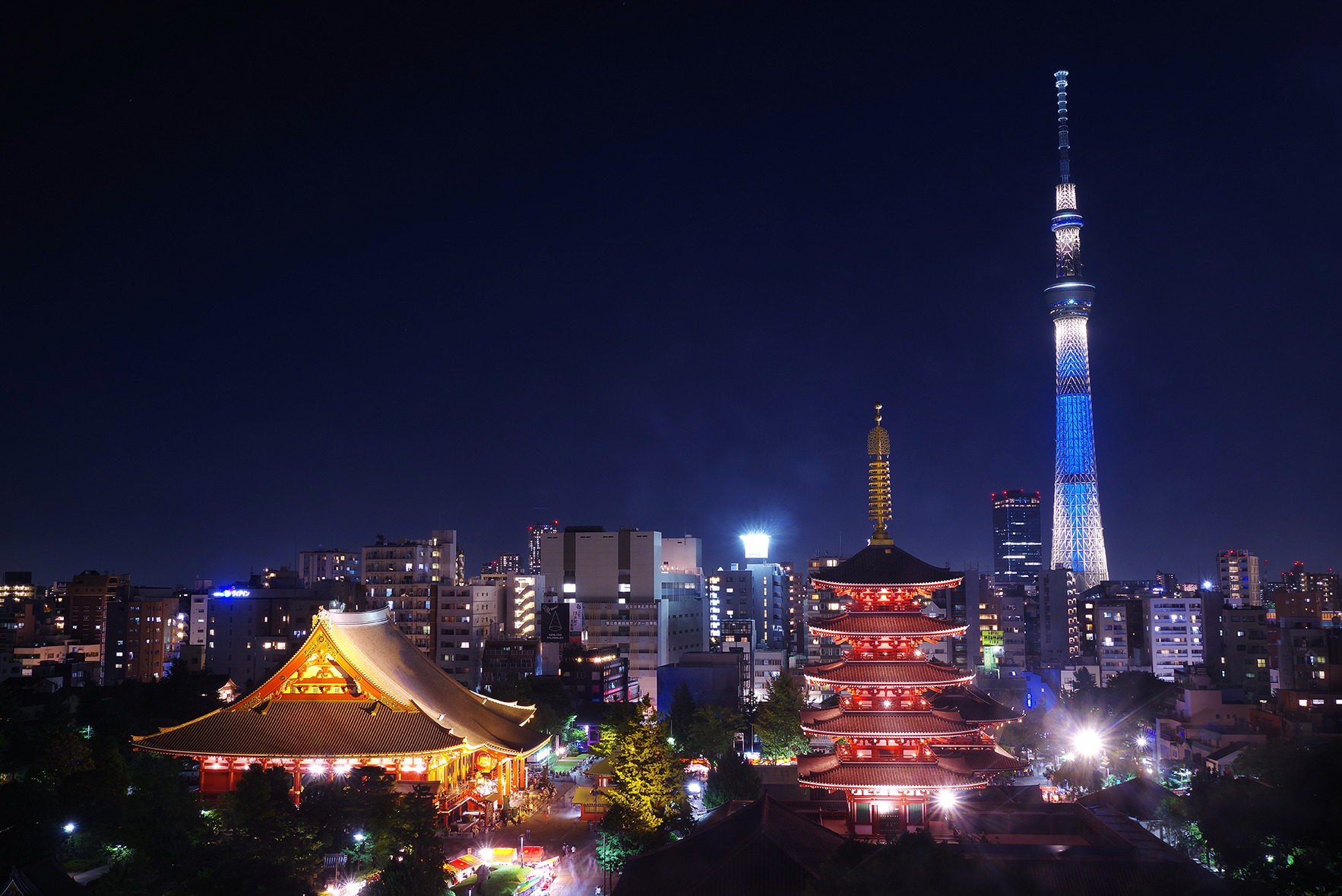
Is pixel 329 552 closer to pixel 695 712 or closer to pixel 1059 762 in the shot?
pixel 695 712

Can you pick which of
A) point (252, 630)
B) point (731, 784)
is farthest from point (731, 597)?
point (731, 784)

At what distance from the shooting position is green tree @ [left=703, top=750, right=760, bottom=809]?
30.6 m

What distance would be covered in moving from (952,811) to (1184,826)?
666 centimetres

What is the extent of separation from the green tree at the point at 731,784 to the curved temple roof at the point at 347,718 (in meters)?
6.15

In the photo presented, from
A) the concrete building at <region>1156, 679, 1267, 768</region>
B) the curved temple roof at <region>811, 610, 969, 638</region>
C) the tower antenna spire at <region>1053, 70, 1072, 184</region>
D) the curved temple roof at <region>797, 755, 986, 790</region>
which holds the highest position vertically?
the tower antenna spire at <region>1053, 70, 1072, 184</region>

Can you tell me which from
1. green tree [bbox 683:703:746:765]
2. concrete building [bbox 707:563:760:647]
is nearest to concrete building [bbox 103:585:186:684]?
concrete building [bbox 707:563:760:647]

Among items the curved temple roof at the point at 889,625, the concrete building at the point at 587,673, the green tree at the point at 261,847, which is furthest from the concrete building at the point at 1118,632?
the green tree at the point at 261,847

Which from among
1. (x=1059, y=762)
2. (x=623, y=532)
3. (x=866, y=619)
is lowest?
(x=1059, y=762)

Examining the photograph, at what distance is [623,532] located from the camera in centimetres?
7044

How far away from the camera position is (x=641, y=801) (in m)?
25.6

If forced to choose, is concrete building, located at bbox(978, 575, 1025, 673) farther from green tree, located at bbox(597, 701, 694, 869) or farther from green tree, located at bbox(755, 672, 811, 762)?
green tree, located at bbox(597, 701, 694, 869)

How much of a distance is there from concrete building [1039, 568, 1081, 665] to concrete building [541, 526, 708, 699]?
32421 mm

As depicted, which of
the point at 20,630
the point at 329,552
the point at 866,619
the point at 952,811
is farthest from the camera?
the point at 329,552

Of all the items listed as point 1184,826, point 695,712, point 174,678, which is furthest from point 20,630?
point 1184,826
